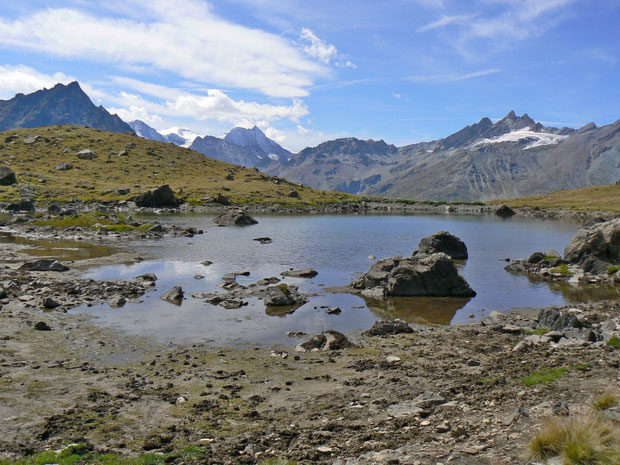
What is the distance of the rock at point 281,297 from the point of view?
38250 mm

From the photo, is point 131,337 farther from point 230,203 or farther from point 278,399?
point 230,203

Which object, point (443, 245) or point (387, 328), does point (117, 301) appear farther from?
point (443, 245)

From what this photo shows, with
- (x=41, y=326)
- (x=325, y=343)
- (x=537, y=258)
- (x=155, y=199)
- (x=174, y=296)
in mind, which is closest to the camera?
(x=325, y=343)

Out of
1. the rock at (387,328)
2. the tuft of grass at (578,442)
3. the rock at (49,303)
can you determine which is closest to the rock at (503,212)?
the rock at (387,328)

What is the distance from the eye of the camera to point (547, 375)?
1894cm

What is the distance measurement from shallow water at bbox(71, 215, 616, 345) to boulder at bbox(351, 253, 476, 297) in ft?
4.18

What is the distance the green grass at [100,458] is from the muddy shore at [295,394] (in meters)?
0.44

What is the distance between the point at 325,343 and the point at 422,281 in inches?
740

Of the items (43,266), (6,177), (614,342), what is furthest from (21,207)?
(614,342)

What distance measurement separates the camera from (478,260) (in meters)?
66.9

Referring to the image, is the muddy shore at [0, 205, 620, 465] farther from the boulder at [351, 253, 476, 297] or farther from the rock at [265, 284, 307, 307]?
the boulder at [351, 253, 476, 297]

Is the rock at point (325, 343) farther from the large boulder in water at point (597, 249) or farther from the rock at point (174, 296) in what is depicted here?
the large boulder in water at point (597, 249)

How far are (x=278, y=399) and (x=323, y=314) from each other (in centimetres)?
1738

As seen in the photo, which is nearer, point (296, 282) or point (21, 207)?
point (296, 282)
